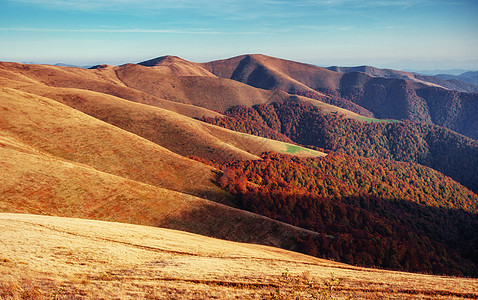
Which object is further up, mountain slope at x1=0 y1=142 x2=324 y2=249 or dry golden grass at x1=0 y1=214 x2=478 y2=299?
dry golden grass at x1=0 y1=214 x2=478 y2=299

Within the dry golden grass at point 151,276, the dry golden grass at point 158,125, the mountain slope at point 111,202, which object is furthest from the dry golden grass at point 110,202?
the dry golden grass at point 158,125

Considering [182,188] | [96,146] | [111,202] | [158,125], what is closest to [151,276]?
[111,202]

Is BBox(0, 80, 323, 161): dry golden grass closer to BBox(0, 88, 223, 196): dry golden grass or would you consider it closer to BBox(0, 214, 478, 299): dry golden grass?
BBox(0, 88, 223, 196): dry golden grass

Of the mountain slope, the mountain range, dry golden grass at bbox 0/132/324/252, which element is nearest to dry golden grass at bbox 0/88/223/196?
the mountain range

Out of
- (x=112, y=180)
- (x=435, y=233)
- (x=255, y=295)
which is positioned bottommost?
(x=435, y=233)

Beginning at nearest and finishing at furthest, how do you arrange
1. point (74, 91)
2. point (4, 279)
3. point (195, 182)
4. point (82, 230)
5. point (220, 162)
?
1. point (4, 279)
2. point (82, 230)
3. point (195, 182)
4. point (220, 162)
5. point (74, 91)

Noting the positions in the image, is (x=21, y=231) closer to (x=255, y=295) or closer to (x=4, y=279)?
(x=4, y=279)

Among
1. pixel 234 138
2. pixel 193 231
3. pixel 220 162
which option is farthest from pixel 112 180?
pixel 234 138

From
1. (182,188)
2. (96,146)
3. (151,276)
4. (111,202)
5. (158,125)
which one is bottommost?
(182,188)

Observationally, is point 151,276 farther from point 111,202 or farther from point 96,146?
point 96,146
